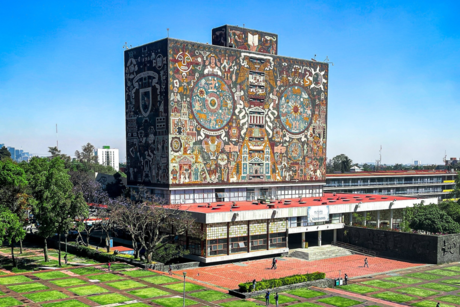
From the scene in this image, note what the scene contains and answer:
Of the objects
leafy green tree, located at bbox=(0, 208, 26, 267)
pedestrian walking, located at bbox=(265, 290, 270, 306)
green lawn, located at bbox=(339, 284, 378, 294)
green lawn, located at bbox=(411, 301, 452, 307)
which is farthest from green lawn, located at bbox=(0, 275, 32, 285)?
green lawn, located at bbox=(411, 301, 452, 307)

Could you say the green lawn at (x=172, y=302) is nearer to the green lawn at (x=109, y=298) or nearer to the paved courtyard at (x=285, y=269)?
the green lawn at (x=109, y=298)

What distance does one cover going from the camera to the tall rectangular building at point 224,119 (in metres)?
91.9

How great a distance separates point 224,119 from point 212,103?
13.5ft

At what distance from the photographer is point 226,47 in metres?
97.3

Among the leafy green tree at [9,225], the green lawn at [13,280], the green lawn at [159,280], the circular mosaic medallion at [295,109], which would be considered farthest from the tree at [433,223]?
the leafy green tree at [9,225]

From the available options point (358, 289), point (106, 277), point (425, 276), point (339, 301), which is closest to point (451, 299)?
point (358, 289)

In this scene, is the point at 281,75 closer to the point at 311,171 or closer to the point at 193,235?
the point at 311,171

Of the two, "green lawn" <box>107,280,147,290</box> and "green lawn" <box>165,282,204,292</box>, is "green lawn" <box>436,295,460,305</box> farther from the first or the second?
"green lawn" <box>107,280,147,290</box>

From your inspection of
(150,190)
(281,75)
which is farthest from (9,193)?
(281,75)

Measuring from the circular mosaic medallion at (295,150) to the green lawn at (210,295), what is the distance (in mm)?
50328

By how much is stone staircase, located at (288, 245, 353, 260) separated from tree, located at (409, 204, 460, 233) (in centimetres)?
1378

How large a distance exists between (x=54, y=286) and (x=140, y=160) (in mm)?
40158

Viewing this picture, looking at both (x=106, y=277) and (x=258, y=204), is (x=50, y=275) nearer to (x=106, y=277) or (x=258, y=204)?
(x=106, y=277)

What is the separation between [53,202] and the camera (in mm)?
73188
